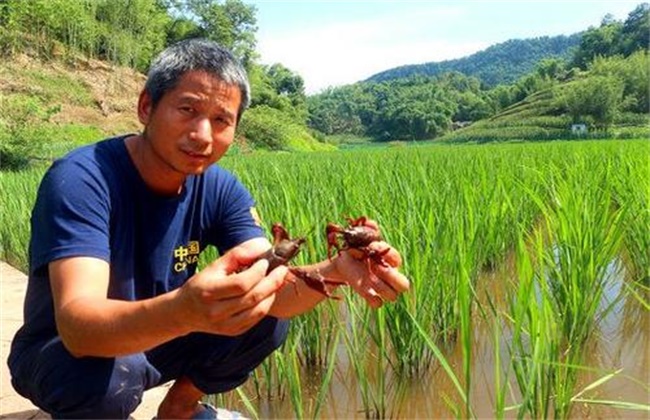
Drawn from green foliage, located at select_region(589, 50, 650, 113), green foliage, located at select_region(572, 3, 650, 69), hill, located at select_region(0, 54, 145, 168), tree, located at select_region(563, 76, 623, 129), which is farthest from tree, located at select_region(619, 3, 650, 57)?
hill, located at select_region(0, 54, 145, 168)

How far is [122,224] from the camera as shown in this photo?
4.74 feet

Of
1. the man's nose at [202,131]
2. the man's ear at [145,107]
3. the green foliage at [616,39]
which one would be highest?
the green foliage at [616,39]

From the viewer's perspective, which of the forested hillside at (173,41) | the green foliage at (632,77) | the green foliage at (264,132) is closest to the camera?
the forested hillside at (173,41)

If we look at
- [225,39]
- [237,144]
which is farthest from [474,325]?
[225,39]

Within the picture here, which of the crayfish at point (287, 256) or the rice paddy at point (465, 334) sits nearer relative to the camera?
the crayfish at point (287, 256)

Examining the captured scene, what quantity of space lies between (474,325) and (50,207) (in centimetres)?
187

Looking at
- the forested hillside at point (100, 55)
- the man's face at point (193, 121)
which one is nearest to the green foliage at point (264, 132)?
the forested hillside at point (100, 55)

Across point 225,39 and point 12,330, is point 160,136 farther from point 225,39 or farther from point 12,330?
point 225,39

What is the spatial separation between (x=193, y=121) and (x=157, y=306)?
1.55 ft

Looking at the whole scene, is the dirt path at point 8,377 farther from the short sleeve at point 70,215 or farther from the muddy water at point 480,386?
the short sleeve at point 70,215

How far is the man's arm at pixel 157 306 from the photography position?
982 mm

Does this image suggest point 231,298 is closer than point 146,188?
Yes

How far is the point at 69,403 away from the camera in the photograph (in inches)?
53.2

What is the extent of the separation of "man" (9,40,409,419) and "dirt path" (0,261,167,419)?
19cm
